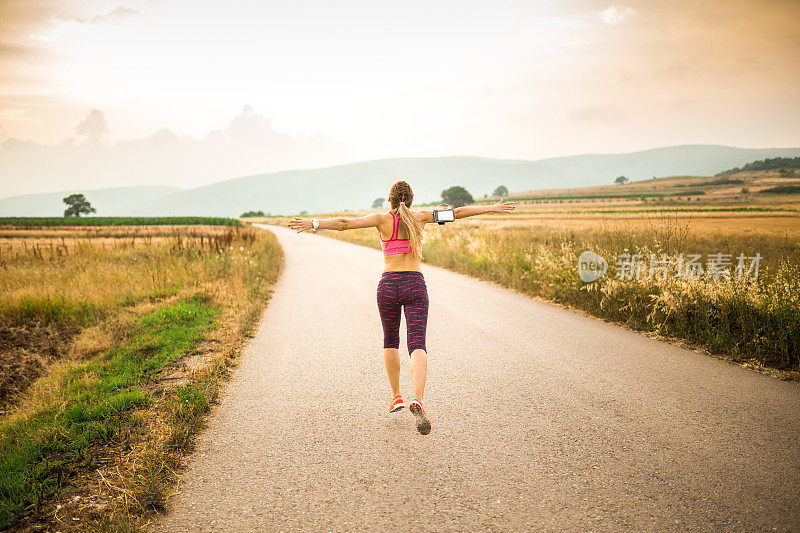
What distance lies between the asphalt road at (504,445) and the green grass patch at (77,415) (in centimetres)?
102

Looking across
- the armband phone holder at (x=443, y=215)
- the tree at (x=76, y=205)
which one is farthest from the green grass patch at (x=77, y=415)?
the tree at (x=76, y=205)

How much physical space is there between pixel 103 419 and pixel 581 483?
4.52 meters

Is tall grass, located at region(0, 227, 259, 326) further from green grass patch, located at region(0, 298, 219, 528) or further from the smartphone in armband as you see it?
the smartphone in armband

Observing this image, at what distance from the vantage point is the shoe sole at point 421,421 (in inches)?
134

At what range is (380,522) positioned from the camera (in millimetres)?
2473

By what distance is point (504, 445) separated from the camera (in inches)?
132

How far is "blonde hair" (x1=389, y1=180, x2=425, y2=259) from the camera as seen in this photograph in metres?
3.74

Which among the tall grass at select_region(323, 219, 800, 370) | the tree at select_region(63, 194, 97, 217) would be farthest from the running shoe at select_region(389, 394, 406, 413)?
the tree at select_region(63, 194, 97, 217)

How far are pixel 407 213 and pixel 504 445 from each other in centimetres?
220

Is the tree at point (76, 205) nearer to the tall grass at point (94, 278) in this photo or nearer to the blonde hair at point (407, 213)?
the tall grass at point (94, 278)

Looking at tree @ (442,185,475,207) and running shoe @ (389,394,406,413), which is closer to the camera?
running shoe @ (389,394,406,413)

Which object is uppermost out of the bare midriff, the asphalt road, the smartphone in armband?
the smartphone in armband

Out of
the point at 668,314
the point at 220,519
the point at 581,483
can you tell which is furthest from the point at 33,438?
the point at 668,314

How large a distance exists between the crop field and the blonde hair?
265cm
